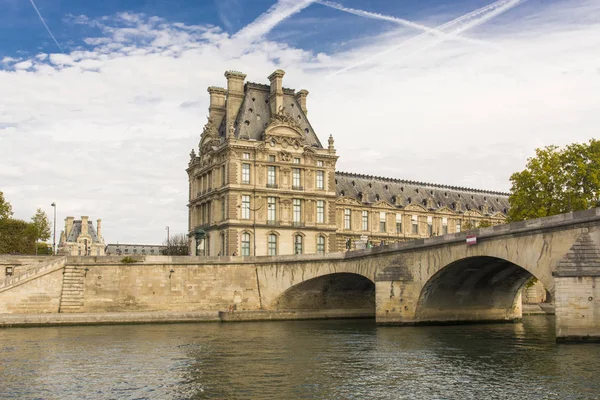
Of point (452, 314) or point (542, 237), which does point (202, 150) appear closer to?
point (452, 314)

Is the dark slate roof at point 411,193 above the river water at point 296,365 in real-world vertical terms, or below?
above

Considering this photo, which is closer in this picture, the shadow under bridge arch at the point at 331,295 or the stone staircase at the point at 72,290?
the stone staircase at the point at 72,290

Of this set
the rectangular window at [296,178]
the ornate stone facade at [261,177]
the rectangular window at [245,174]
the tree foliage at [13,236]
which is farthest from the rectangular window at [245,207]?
the tree foliage at [13,236]

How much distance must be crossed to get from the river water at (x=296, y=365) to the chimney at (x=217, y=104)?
44101mm

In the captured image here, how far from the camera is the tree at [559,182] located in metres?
62.1

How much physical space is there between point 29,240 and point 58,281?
35.6 metres

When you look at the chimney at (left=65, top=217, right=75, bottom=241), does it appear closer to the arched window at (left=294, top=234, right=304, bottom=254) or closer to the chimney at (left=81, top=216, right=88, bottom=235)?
the chimney at (left=81, top=216, right=88, bottom=235)

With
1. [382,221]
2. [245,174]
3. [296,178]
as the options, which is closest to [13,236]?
[245,174]

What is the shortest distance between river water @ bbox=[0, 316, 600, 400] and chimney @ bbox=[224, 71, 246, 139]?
1624 inches

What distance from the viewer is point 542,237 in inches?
1670

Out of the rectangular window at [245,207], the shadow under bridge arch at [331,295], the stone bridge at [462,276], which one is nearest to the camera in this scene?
the stone bridge at [462,276]

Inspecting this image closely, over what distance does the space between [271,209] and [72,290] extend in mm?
27707

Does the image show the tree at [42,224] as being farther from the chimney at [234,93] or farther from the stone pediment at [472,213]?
the stone pediment at [472,213]

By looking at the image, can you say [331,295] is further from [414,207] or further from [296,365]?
[414,207]
